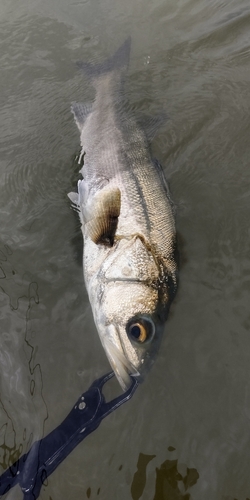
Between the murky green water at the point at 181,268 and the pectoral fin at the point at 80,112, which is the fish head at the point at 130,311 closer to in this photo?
the murky green water at the point at 181,268

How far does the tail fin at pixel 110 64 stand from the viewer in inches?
197

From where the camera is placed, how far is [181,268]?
3.46 metres

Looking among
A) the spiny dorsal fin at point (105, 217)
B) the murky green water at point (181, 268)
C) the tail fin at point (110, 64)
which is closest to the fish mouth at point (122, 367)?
the murky green water at point (181, 268)

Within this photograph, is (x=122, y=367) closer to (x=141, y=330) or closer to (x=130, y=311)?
(x=141, y=330)

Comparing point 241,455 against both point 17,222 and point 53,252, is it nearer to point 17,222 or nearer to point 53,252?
point 53,252

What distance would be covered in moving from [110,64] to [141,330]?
368 cm

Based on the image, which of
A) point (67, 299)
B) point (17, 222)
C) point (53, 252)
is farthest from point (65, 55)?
point (67, 299)

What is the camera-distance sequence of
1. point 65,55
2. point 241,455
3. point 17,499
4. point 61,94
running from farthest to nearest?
1. point 65,55
2. point 61,94
3. point 241,455
4. point 17,499

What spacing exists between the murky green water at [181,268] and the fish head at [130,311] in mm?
315

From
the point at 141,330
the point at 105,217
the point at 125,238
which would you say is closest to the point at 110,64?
the point at 105,217

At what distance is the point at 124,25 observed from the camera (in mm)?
5969

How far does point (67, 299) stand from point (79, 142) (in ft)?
6.35

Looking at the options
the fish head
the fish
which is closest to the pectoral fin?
the fish

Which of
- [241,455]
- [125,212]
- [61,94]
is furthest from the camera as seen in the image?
[61,94]
